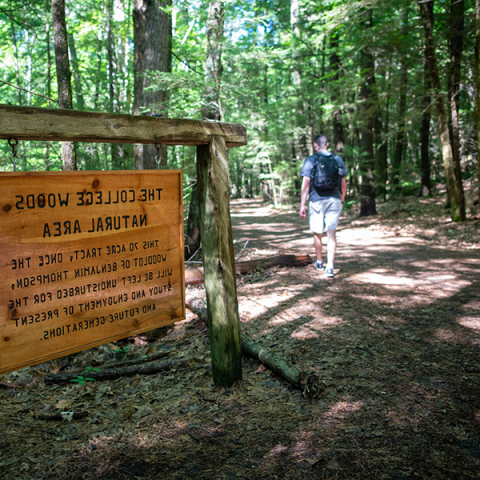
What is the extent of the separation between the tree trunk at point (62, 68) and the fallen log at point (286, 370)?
3.58m

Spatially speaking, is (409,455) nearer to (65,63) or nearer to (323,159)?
(323,159)

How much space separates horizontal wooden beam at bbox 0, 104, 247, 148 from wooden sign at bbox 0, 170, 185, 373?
247 millimetres

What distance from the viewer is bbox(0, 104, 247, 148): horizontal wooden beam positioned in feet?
7.31

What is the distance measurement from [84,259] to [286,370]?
1.95 m

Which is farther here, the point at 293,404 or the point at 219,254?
the point at 219,254

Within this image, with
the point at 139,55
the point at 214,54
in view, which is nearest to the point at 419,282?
the point at 214,54

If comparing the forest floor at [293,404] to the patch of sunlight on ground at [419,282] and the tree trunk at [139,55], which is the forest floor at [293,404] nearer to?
the patch of sunlight on ground at [419,282]

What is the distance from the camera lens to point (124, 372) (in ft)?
12.8

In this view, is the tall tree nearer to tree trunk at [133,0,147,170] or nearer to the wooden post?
tree trunk at [133,0,147,170]

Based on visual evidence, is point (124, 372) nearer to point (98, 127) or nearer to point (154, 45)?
point (98, 127)

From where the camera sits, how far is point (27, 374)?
408 centimetres

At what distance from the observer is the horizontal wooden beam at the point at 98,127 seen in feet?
7.31

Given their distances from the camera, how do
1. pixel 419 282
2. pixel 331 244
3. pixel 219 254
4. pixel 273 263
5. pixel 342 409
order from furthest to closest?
pixel 273 263, pixel 331 244, pixel 419 282, pixel 219 254, pixel 342 409

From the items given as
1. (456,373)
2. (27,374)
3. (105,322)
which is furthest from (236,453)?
(27,374)
